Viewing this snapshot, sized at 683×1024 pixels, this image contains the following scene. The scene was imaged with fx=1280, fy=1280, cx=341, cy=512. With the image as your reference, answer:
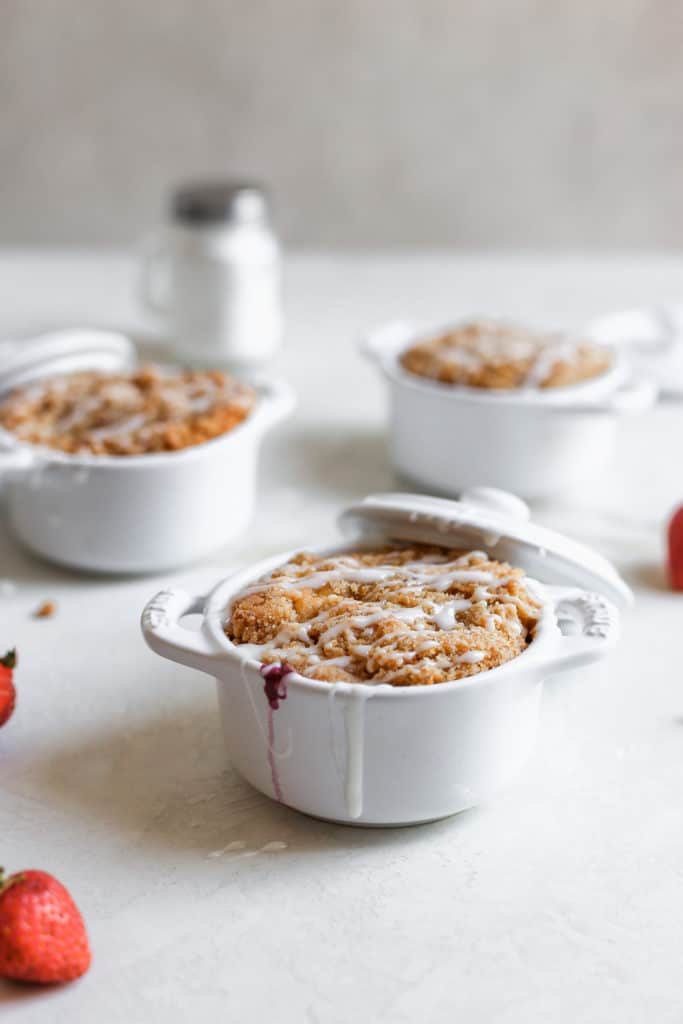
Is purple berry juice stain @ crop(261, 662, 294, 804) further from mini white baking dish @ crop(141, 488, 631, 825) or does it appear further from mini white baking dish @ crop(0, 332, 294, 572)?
mini white baking dish @ crop(0, 332, 294, 572)

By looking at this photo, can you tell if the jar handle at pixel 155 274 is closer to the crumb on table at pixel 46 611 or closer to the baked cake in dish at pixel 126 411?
the baked cake in dish at pixel 126 411

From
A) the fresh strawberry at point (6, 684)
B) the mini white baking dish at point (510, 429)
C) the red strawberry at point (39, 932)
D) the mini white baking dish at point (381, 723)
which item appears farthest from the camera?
the mini white baking dish at point (510, 429)

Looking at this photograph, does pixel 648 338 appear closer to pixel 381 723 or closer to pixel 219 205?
pixel 219 205

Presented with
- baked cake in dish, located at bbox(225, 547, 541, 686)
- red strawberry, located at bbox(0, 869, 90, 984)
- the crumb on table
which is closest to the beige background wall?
the crumb on table

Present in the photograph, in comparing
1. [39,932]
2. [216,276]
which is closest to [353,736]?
[39,932]

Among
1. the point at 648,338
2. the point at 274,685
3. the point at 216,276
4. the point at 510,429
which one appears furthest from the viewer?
the point at 216,276

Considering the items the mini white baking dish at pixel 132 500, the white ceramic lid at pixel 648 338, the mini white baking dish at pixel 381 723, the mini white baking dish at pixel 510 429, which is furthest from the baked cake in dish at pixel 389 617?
the white ceramic lid at pixel 648 338
